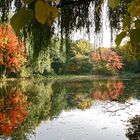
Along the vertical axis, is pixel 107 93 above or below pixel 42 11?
below

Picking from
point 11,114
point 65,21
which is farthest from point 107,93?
point 65,21

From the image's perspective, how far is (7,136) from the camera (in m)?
12.5

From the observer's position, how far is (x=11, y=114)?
1667cm

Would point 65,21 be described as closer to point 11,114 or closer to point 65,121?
point 65,121

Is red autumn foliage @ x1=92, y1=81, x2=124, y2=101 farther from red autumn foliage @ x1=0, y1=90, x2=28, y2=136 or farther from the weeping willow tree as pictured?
the weeping willow tree

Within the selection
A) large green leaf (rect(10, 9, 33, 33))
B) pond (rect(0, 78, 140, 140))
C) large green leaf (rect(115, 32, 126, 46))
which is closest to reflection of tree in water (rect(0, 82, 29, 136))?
pond (rect(0, 78, 140, 140))

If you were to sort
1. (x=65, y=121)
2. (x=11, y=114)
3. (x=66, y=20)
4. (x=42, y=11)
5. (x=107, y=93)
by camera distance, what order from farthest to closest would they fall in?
(x=107, y=93) → (x=11, y=114) → (x=65, y=121) → (x=66, y=20) → (x=42, y=11)


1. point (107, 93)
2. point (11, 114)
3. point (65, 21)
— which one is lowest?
point (11, 114)

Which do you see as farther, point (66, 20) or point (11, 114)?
point (11, 114)

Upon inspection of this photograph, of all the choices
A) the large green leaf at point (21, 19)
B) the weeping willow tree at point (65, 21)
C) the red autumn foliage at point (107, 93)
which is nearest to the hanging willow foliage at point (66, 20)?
the weeping willow tree at point (65, 21)

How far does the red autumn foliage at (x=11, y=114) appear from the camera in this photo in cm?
1399

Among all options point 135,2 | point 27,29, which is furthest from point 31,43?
point 135,2

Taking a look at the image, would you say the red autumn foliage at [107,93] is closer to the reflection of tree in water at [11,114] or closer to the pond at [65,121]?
the pond at [65,121]

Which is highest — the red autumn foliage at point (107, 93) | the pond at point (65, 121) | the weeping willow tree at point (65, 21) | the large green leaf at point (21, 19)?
the weeping willow tree at point (65, 21)
